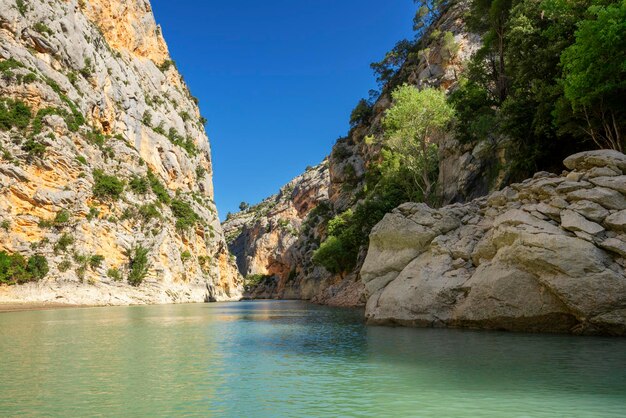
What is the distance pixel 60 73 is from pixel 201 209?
44.2 m

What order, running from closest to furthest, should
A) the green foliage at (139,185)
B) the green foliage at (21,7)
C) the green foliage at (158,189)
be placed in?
the green foliage at (21,7), the green foliage at (139,185), the green foliage at (158,189)

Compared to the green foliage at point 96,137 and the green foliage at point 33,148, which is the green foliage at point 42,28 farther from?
the green foliage at point 33,148

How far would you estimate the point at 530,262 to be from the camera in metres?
19.2

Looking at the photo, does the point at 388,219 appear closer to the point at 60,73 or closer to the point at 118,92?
the point at 60,73

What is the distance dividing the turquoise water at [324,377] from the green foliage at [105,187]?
5797cm

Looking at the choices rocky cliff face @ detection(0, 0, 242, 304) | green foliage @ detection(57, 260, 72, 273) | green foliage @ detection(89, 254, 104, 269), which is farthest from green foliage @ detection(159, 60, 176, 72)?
green foliage @ detection(57, 260, 72, 273)

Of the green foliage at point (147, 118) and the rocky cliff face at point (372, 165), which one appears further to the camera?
the green foliage at point (147, 118)

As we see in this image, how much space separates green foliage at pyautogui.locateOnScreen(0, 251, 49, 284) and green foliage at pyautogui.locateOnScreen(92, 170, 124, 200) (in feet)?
49.0

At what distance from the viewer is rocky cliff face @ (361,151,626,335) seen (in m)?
17.6

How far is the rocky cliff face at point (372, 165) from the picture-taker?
1686 inches

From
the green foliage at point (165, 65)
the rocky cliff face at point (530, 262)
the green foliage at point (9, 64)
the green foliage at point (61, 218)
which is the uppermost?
the green foliage at point (165, 65)

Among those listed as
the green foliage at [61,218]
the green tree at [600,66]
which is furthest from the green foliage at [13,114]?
the green tree at [600,66]

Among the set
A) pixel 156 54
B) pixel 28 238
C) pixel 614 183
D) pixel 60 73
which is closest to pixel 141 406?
pixel 614 183

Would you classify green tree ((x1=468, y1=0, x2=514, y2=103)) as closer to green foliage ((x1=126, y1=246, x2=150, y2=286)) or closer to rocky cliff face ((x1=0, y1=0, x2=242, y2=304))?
rocky cliff face ((x1=0, y1=0, x2=242, y2=304))
